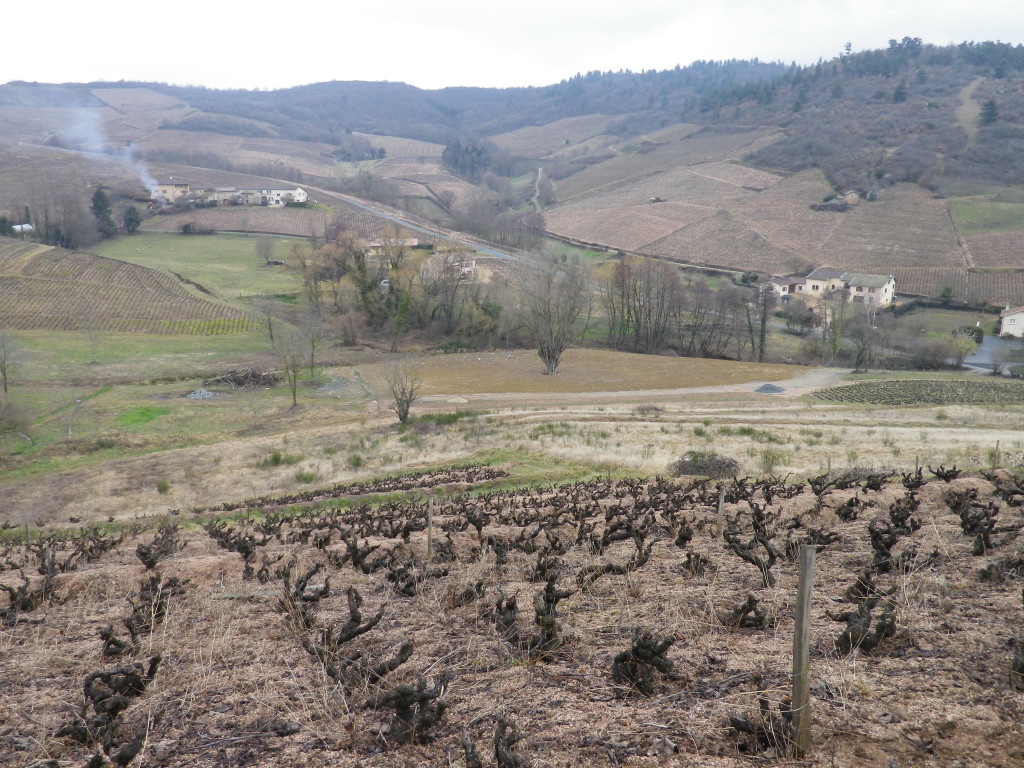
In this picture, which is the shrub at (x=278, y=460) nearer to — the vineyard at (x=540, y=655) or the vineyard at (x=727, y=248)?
the vineyard at (x=540, y=655)

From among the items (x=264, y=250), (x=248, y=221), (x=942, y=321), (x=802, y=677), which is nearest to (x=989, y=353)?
(x=942, y=321)

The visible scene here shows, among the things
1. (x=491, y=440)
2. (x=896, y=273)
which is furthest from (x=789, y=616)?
(x=896, y=273)

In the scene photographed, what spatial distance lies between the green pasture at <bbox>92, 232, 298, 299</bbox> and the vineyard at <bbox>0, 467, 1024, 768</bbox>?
78.6 m

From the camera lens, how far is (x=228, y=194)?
130 m

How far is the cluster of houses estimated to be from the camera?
414 ft

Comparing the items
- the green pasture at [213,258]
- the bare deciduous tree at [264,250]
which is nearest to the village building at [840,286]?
the green pasture at [213,258]

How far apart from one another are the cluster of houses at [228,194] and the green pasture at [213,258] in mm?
19921

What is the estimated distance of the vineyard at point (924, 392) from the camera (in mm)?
40688

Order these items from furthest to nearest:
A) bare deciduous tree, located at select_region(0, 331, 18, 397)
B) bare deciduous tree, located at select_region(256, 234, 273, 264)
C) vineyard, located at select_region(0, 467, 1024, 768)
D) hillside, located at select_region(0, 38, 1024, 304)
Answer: hillside, located at select_region(0, 38, 1024, 304)
bare deciduous tree, located at select_region(256, 234, 273, 264)
bare deciduous tree, located at select_region(0, 331, 18, 397)
vineyard, located at select_region(0, 467, 1024, 768)

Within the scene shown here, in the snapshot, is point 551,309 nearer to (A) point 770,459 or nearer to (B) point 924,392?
(B) point 924,392

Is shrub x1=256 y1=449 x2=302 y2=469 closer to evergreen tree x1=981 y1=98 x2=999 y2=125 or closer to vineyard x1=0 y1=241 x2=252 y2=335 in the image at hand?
vineyard x1=0 y1=241 x2=252 y2=335

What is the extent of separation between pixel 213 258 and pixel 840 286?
88803mm

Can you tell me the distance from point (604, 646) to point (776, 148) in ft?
545

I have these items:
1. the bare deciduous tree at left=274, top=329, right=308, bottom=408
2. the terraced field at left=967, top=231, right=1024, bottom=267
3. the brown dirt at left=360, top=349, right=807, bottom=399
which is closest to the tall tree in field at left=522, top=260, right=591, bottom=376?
the brown dirt at left=360, top=349, right=807, bottom=399
